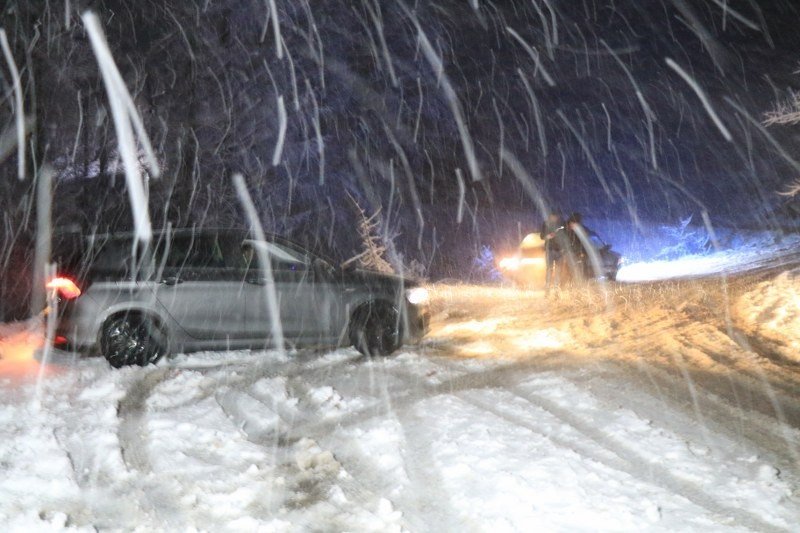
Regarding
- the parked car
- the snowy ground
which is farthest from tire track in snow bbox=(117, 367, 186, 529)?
the parked car

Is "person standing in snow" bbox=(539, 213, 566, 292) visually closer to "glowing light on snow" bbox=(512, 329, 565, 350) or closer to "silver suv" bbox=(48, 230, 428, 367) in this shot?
"glowing light on snow" bbox=(512, 329, 565, 350)

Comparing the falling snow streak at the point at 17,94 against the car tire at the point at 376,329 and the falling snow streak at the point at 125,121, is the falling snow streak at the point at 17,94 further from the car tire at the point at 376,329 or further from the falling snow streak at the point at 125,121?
the car tire at the point at 376,329

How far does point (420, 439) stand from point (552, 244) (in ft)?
32.6

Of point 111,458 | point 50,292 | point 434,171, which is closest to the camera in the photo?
point 111,458

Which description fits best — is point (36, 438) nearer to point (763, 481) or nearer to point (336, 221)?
point (763, 481)

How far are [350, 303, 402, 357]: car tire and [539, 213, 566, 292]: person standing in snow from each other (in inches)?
244

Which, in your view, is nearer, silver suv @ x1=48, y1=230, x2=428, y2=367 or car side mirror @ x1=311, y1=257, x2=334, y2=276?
silver suv @ x1=48, y1=230, x2=428, y2=367

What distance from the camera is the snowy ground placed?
3.54 metres

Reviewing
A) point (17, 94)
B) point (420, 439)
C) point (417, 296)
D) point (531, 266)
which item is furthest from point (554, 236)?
point (17, 94)

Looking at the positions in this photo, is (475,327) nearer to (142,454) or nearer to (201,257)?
(201,257)

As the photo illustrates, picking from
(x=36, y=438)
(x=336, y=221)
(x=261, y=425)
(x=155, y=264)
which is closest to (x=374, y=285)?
(x=155, y=264)

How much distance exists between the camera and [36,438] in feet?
15.0

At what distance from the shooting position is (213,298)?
7.32 metres

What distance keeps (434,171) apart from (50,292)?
21.1m
